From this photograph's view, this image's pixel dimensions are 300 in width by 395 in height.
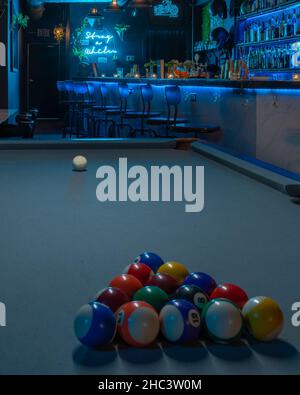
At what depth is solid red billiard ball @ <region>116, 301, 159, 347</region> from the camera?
54.9 inches

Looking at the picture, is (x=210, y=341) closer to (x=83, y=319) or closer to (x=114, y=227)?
(x=83, y=319)

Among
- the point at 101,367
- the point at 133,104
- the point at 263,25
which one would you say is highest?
the point at 263,25

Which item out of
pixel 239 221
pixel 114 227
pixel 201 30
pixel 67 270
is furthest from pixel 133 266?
pixel 201 30

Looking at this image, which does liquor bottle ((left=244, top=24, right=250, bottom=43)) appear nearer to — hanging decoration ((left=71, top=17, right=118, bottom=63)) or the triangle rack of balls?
hanging decoration ((left=71, top=17, right=118, bottom=63))

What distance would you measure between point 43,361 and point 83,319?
118 millimetres

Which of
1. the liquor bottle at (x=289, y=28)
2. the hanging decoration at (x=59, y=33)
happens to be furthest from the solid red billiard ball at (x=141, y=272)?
the hanging decoration at (x=59, y=33)

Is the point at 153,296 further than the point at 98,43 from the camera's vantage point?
No

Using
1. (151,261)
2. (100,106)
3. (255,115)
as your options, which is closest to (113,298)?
(151,261)

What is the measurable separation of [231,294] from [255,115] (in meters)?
6.04

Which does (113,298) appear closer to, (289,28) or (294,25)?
(294,25)

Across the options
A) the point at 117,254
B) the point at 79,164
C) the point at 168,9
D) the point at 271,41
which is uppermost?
the point at 168,9

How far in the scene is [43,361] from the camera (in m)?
1.33

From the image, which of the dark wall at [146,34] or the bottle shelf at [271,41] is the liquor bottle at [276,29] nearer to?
the bottle shelf at [271,41]

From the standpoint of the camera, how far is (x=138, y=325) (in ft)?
4.57
